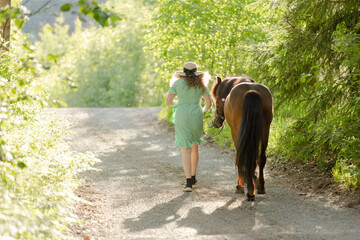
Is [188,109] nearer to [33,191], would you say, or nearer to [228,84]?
[228,84]

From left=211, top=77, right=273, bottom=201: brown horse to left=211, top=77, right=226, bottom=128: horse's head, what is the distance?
12.8 inches

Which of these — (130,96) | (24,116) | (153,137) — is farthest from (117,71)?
(24,116)

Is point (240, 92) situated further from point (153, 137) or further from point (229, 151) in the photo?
point (153, 137)

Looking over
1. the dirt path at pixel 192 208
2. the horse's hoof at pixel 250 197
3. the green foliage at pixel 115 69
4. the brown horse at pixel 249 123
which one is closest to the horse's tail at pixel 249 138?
the brown horse at pixel 249 123

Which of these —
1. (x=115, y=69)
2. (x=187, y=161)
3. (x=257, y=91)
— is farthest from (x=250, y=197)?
(x=115, y=69)

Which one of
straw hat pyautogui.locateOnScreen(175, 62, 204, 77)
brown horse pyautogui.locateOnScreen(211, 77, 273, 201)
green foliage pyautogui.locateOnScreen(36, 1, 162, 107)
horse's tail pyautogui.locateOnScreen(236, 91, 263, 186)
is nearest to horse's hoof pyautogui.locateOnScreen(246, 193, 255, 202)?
brown horse pyautogui.locateOnScreen(211, 77, 273, 201)

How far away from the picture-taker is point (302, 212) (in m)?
6.22

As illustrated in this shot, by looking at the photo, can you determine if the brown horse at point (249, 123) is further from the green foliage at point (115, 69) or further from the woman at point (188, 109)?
the green foliage at point (115, 69)

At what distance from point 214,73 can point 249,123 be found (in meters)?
7.82

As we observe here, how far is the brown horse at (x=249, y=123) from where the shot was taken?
645 centimetres

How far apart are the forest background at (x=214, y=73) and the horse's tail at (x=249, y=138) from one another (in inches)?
33.3

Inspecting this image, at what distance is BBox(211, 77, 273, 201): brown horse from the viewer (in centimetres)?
645

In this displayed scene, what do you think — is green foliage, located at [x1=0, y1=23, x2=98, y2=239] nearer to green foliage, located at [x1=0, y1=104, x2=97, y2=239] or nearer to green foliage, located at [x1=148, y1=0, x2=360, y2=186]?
green foliage, located at [x1=0, y1=104, x2=97, y2=239]

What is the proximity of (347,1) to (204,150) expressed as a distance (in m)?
5.71
